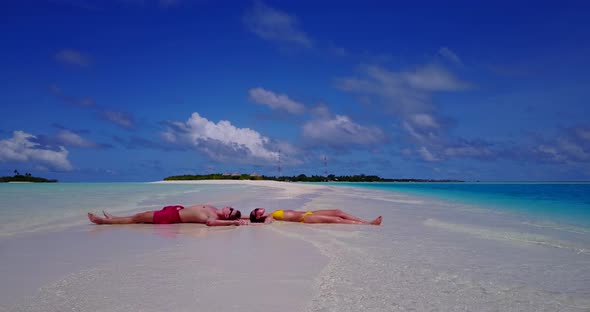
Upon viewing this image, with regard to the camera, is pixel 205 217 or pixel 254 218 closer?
pixel 205 217

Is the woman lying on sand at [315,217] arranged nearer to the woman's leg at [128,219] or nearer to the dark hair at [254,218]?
the dark hair at [254,218]

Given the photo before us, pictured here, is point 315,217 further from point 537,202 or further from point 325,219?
point 537,202

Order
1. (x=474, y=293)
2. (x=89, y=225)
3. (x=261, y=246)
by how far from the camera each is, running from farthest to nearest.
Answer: (x=89, y=225) < (x=261, y=246) < (x=474, y=293)

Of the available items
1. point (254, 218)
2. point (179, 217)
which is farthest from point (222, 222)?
point (179, 217)

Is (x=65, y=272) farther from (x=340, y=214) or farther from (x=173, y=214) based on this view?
(x=340, y=214)

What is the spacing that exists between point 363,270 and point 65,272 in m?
3.27

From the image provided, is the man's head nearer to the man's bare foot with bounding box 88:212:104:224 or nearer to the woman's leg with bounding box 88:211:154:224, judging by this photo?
the woman's leg with bounding box 88:211:154:224

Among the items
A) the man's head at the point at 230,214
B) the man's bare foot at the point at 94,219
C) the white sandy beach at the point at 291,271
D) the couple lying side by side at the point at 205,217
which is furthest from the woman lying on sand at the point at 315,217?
the man's bare foot at the point at 94,219

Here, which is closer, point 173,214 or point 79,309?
point 79,309

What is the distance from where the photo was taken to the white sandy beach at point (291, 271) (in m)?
3.44

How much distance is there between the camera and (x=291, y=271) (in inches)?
178

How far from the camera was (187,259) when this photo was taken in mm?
5125

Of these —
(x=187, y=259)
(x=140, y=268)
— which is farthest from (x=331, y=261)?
(x=140, y=268)

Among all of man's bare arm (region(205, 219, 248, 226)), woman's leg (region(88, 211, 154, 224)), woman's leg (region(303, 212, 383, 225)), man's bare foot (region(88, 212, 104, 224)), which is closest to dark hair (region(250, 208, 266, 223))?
man's bare arm (region(205, 219, 248, 226))
